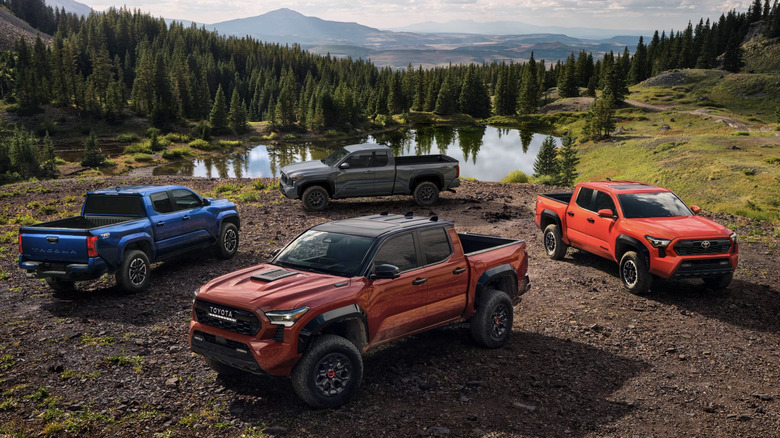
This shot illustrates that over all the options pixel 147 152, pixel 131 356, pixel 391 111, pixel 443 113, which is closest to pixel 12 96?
pixel 147 152

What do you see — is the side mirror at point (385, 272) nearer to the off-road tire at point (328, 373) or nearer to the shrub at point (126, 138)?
the off-road tire at point (328, 373)

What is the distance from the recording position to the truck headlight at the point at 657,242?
10945 mm

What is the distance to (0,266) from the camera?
41.9 ft

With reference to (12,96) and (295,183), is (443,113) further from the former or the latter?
(295,183)

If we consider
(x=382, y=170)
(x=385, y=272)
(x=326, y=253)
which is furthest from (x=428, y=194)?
(x=385, y=272)

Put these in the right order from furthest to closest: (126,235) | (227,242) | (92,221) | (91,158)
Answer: (91,158) < (227,242) < (92,221) < (126,235)

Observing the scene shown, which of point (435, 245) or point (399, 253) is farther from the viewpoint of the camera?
point (435, 245)

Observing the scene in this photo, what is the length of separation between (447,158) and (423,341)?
13.9 m

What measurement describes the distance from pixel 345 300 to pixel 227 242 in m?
8.30

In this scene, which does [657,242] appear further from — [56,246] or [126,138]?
[126,138]

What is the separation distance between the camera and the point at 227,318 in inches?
246

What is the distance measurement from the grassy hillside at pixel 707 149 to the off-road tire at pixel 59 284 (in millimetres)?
25069

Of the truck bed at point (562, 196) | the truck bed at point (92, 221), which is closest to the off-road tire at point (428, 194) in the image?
the truck bed at point (562, 196)

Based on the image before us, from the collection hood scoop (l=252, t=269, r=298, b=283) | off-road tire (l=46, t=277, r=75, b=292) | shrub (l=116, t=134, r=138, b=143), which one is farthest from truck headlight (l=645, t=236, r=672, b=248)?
shrub (l=116, t=134, r=138, b=143)
